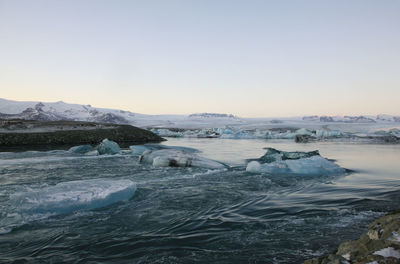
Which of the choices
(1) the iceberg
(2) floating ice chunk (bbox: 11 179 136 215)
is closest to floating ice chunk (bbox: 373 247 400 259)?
(2) floating ice chunk (bbox: 11 179 136 215)

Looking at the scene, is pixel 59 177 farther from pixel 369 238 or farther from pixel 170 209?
pixel 369 238

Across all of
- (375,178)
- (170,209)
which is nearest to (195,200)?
(170,209)

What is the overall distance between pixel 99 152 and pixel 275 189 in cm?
722

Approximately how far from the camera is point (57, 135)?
15.6 metres

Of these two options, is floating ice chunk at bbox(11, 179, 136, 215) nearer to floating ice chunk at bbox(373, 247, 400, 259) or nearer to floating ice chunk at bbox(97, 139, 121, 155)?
floating ice chunk at bbox(373, 247, 400, 259)

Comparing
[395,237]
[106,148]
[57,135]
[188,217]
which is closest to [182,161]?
[188,217]

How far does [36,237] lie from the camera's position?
107 inches

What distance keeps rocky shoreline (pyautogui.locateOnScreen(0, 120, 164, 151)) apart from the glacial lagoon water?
10006 mm

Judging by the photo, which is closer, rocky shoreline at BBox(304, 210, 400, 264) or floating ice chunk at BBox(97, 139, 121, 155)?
rocky shoreline at BBox(304, 210, 400, 264)

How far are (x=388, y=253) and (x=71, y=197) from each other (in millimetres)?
3432

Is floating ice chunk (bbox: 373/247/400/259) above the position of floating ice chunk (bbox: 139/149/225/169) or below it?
above

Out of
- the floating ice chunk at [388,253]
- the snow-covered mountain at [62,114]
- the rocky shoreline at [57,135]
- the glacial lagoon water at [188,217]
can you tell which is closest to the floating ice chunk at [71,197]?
A: the glacial lagoon water at [188,217]

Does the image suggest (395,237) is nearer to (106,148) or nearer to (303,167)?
(303,167)

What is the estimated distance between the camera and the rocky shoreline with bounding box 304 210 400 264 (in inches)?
61.5
